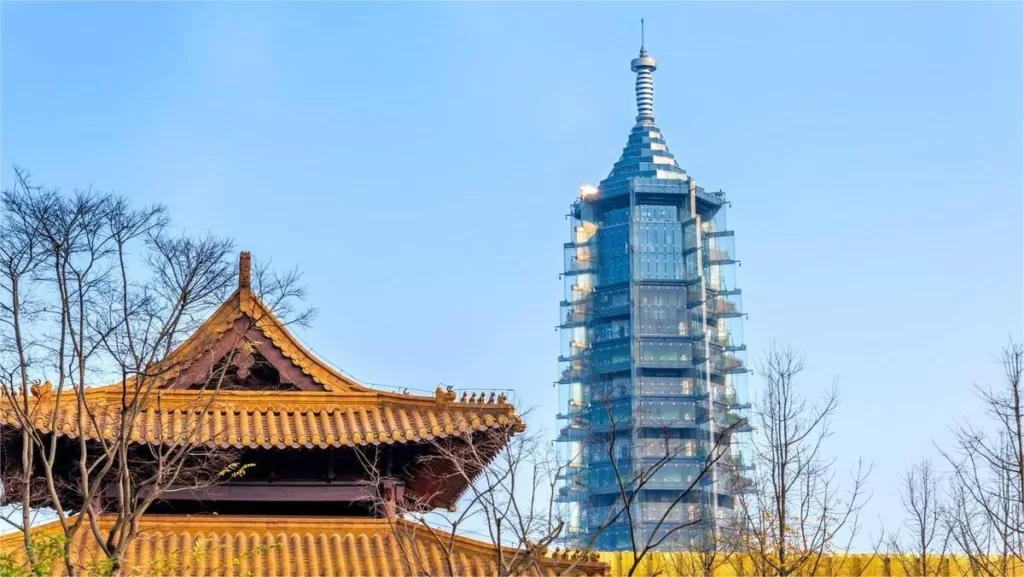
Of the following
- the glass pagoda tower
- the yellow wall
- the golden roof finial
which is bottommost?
the yellow wall

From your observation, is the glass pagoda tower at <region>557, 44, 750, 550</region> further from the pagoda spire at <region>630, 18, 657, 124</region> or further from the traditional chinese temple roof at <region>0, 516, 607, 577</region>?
the traditional chinese temple roof at <region>0, 516, 607, 577</region>

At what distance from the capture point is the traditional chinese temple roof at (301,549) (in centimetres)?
1622

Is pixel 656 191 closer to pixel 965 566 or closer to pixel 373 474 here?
pixel 965 566

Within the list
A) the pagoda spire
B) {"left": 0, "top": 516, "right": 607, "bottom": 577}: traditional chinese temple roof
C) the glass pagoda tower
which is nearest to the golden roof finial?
{"left": 0, "top": 516, "right": 607, "bottom": 577}: traditional chinese temple roof

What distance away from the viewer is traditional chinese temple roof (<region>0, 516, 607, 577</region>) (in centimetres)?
1622

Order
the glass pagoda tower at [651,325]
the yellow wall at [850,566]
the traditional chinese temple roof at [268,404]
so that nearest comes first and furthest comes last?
the traditional chinese temple roof at [268,404], the yellow wall at [850,566], the glass pagoda tower at [651,325]

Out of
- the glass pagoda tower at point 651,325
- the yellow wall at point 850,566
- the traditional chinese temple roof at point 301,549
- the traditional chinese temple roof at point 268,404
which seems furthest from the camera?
the glass pagoda tower at point 651,325

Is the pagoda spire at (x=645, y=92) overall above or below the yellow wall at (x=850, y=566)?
above

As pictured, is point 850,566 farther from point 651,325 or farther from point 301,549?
point 651,325

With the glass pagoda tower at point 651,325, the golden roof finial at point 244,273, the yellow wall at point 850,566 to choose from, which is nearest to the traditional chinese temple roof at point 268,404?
the golden roof finial at point 244,273

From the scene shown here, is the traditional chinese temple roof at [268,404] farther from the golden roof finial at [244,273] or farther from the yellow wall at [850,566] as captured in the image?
the yellow wall at [850,566]

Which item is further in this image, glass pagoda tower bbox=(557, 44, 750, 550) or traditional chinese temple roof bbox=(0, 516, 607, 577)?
glass pagoda tower bbox=(557, 44, 750, 550)

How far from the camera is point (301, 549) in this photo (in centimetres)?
1667

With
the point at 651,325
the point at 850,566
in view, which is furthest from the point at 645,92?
the point at 850,566
